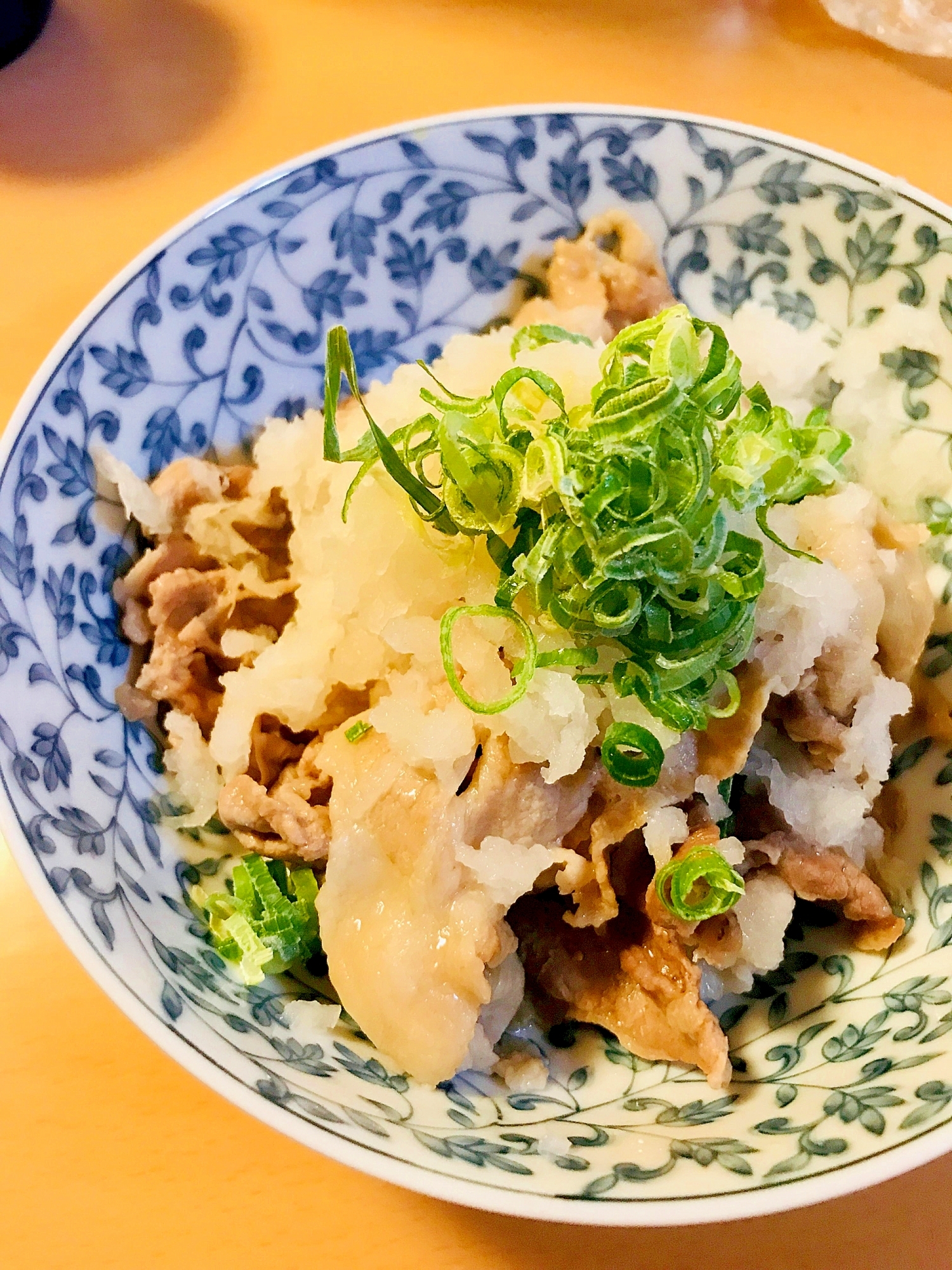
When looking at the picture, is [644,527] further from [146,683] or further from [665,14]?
[665,14]

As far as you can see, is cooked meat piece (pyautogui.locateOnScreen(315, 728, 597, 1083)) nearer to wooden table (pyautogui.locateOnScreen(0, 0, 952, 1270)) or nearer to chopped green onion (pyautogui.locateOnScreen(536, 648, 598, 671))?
chopped green onion (pyautogui.locateOnScreen(536, 648, 598, 671))

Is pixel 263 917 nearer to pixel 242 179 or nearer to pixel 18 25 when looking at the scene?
pixel 242 179

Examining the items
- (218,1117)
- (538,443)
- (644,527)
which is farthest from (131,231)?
(218,1117)

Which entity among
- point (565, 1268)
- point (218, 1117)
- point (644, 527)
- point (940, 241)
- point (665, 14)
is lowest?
point (218, 1117)

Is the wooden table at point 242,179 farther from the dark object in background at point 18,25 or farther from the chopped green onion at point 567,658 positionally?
the chopped green onion at point 567,658

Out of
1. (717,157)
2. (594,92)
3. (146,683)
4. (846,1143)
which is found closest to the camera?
(846,1143)
